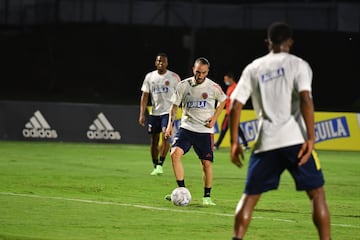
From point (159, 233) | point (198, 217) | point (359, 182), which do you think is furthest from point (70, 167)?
point (159, 233)

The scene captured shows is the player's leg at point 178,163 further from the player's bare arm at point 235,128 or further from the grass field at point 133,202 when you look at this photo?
the player's bare arm at point 235,128

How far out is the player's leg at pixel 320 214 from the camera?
973cm

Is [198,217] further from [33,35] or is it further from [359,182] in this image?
[33,35]

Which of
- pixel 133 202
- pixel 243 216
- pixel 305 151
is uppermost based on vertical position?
pixel 305 151

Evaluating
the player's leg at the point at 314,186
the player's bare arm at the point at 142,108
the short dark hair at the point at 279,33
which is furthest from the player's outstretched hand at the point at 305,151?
the player's bare arm at the point at 142,108

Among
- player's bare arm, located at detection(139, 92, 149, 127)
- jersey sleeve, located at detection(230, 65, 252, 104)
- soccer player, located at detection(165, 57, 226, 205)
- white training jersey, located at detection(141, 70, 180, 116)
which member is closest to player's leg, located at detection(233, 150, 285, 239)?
Result: jersey sleeve, located at detection(230, 65, 252, 104)

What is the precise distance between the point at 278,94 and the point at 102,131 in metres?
19.6

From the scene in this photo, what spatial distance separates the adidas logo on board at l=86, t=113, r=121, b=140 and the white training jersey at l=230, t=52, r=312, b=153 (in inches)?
760

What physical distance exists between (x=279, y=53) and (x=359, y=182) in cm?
1093

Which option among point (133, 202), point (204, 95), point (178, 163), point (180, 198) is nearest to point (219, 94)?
point (204, 95)

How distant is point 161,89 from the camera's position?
20.6 m

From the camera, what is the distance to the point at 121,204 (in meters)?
14.9

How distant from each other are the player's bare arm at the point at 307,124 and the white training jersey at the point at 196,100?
5962 mm

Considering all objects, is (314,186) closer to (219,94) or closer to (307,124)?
(307,124)
